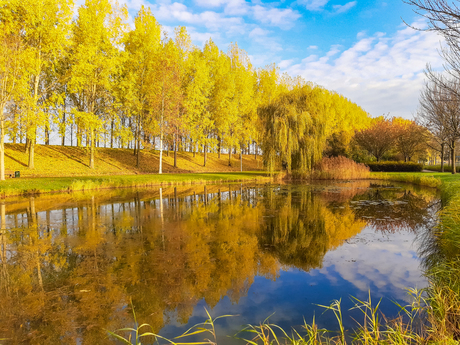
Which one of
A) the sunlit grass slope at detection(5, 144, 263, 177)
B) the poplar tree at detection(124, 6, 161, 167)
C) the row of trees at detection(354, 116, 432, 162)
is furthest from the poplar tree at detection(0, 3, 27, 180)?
the row of trees at detection(354, 116, 432, 162)

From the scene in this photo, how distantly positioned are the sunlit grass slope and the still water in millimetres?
13826

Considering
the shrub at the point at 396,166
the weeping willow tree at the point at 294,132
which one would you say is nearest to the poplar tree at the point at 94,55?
the weeping willow tree at the point at 294,132

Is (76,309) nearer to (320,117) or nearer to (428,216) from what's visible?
(428,216)

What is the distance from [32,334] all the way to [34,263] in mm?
2527

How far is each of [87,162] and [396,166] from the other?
34.1 m

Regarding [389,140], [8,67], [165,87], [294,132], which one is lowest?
[294,132]

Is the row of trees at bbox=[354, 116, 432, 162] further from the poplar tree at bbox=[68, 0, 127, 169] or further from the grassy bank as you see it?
the poplar tree at bbox=[68, 0, 127, 169]

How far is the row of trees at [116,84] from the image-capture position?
16.8 m

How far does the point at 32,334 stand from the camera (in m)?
3.08

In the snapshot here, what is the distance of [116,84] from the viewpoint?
2398 centimetres

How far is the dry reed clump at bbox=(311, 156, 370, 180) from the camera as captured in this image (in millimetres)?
23812

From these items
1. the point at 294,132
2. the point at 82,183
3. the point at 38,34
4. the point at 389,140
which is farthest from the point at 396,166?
the point at 38,34

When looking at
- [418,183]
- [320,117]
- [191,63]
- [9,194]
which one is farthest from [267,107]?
[9,194]

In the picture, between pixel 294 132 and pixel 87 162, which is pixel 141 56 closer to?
pixel 87 162
